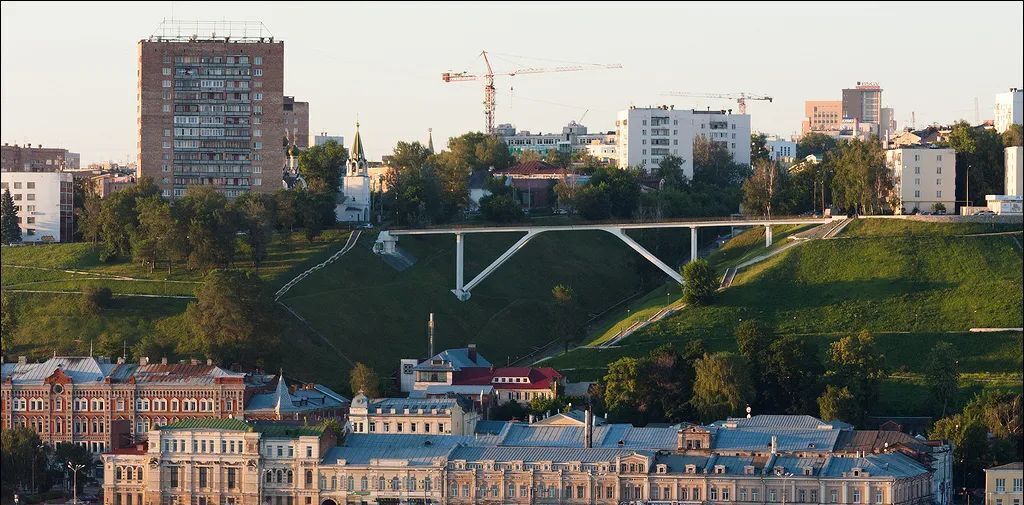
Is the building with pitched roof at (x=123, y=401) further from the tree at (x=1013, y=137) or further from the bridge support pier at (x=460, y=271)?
the tree at (x=1013, y=137)

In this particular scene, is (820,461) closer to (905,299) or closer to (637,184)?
(905,299)

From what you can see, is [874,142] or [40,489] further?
[874,142]

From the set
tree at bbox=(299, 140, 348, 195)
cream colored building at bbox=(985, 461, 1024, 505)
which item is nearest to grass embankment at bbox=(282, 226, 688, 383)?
tree at bbox=(299, 140, 348, 195)

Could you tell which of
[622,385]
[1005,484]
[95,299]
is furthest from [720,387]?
[95,299]

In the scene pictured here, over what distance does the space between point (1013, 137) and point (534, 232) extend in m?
36.3

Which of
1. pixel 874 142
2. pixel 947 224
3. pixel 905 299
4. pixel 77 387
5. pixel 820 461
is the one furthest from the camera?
pixel 874 142

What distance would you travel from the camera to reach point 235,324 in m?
144

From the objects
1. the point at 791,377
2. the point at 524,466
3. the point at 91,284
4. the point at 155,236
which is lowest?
the point at 524,466

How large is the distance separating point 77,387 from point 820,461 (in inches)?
1786

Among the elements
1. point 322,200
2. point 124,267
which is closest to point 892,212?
point 322,200

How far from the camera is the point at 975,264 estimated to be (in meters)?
158

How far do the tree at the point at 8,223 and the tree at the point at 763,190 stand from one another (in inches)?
2159

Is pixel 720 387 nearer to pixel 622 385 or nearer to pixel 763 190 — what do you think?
pixel 622 385

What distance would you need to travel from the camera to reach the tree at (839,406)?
129 metres
